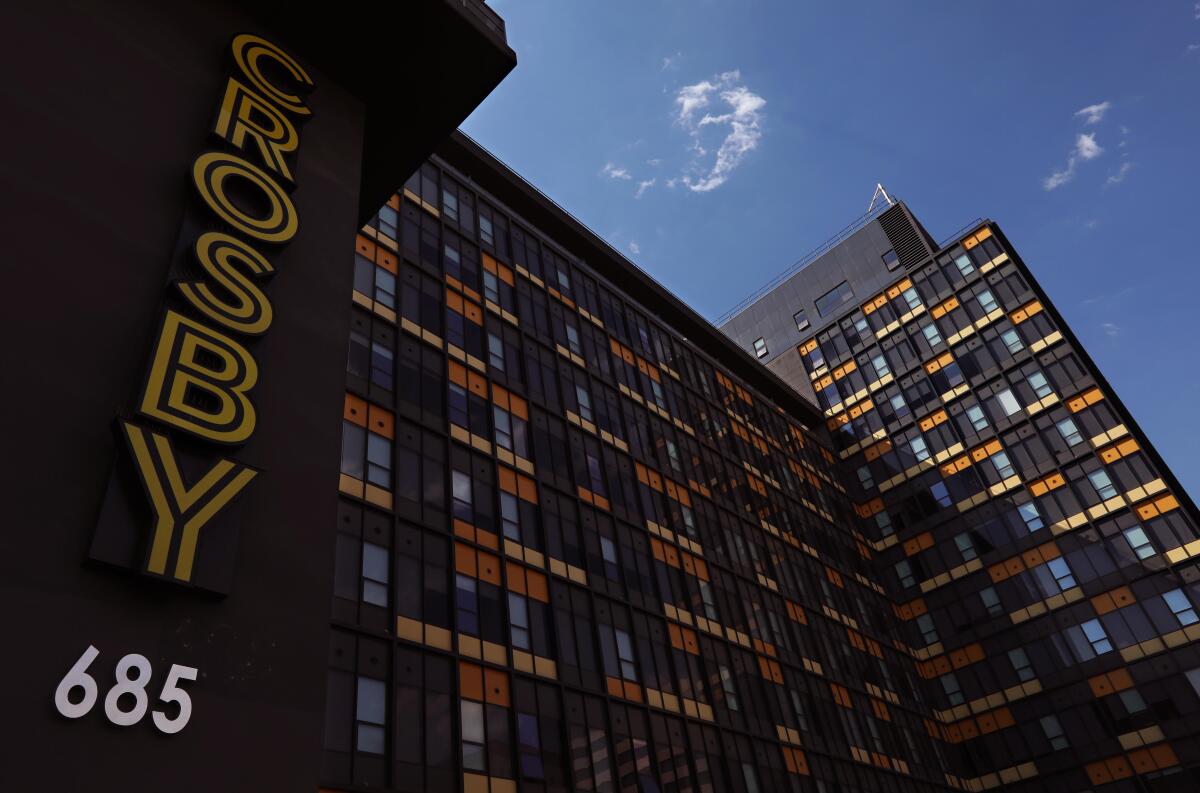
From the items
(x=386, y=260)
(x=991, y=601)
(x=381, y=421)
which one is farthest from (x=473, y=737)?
(x=991, y=601)

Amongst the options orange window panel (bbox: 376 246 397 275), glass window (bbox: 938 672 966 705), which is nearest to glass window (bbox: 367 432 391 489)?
orange window panel (bbox: 376 246 397 275)

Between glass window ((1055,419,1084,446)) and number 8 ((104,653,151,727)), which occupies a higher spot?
glass window ((1055,419,1084,446))

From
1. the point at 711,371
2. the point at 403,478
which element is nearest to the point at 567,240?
the point at 711,371

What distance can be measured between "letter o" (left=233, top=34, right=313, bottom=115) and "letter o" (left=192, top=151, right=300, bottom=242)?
9.74ft

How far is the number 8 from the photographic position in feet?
38.2

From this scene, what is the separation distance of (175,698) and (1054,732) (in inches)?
2154

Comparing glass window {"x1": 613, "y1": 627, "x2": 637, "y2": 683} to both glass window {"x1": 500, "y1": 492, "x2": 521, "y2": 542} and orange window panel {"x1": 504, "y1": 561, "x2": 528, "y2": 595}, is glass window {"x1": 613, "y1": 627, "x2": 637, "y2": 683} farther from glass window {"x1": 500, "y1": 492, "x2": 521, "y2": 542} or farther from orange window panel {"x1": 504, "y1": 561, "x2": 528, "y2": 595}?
glass window {"x1": 500, "y1": 492, "x2": 521, "y2": 542}

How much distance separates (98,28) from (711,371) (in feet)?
151

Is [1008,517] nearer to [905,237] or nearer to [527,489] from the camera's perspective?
[905,237]

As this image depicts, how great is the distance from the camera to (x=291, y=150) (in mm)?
21141

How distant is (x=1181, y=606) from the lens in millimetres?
51969

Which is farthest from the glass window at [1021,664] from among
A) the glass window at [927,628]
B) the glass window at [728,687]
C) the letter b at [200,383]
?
the letter b at [200,383]

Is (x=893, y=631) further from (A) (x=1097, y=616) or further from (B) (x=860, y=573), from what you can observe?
(A) (x=1097, y=616)

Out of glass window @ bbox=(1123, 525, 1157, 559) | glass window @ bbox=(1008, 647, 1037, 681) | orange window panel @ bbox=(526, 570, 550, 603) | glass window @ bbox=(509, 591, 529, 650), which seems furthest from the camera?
glass window @ bbox=(1008, 647, 1037, 681)
